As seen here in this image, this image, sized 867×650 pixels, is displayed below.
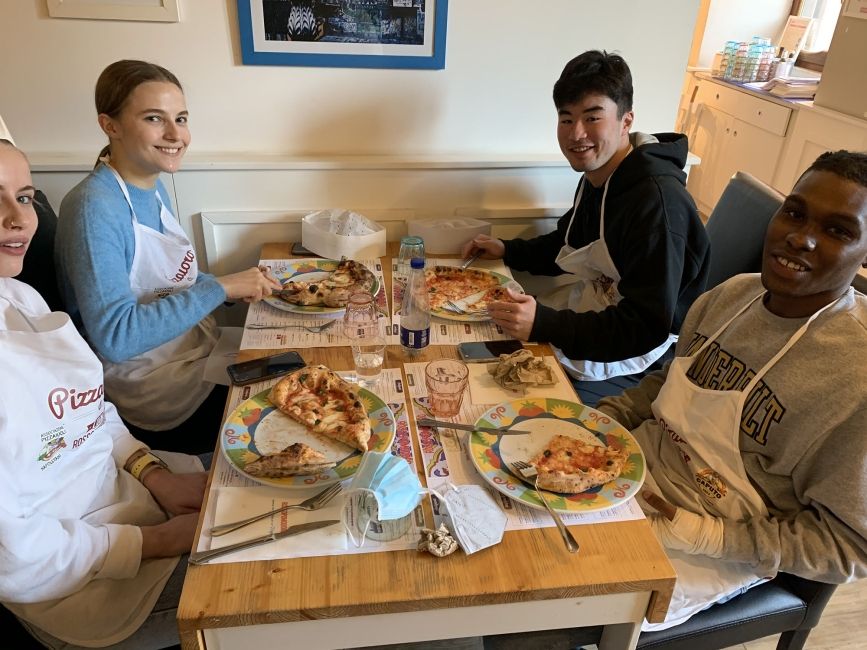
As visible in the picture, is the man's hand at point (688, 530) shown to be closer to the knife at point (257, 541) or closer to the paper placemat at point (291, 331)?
the knife at point (257, 541)

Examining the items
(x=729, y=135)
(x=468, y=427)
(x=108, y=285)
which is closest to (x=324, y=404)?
(x=468, y=427)

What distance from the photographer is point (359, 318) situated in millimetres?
1593

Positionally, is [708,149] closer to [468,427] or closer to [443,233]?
[443,233]

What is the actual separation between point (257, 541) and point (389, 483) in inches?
8.9

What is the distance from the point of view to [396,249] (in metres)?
2.21

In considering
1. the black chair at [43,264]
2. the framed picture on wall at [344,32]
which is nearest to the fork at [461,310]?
the framed picture on wall at [344,32]

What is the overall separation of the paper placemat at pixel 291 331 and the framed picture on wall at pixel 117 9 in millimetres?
995

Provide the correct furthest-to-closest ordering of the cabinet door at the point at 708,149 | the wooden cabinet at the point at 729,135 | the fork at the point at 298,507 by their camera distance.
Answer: the cabinet door at the point at 708,149 → the wooden cabinet at the point at 729,135 → the fork at the point at 298,507

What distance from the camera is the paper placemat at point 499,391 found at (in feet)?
4.55

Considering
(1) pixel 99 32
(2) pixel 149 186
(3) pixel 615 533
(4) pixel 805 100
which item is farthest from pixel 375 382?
(4) pixel 805 100

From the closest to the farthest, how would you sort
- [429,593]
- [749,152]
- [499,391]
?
1. [429,593]
2. [499,391]
3. [749,152]

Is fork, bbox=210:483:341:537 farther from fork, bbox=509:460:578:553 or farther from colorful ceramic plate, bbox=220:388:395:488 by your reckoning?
fork, bbox=509:460:578:553

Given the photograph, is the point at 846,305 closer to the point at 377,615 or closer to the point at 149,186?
the point at 377,615

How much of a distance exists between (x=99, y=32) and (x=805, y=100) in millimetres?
4121
